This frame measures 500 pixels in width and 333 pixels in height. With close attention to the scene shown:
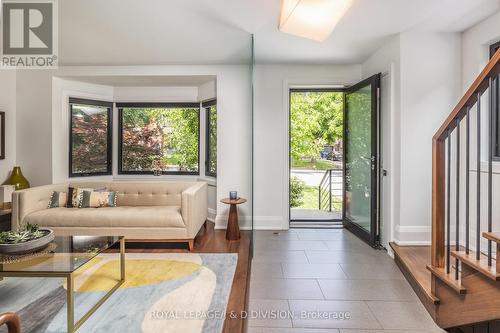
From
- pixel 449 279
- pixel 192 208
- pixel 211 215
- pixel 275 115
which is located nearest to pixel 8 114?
pixel 192 208

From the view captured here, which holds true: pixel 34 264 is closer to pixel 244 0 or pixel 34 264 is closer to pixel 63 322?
pixel 63 322

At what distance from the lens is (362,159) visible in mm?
4395

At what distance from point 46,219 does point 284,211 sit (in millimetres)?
3108

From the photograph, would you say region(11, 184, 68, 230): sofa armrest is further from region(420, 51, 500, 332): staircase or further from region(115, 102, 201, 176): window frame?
region(420, 51, 500, 332): staircase

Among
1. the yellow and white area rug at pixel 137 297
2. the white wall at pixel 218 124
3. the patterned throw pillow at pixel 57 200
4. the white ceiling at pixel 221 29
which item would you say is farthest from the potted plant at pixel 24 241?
the white wall at pixel 218 124

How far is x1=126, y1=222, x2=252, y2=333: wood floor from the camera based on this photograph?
227cm

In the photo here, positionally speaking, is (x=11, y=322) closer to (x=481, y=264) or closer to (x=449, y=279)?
(x=481, y=264)

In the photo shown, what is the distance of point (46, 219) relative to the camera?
3705mm

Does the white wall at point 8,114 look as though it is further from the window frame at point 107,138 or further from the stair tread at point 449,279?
the stair tread at point 449,279

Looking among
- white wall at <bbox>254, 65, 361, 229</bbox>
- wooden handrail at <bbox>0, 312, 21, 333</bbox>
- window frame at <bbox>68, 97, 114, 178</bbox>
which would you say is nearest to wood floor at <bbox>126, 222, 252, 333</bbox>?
white wall at <bbox>254, 65, 361, 229</bbox>

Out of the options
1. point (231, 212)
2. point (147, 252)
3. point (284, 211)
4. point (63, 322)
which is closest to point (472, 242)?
point (284, 211)

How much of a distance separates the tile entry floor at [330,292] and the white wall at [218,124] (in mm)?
1185

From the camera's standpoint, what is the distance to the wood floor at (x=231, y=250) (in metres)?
2.27

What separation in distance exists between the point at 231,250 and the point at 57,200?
2313 millimetres
